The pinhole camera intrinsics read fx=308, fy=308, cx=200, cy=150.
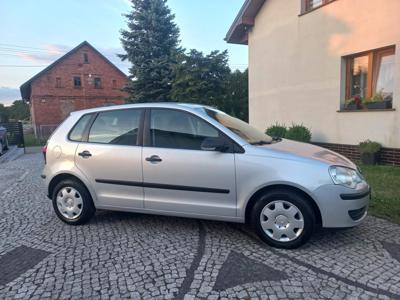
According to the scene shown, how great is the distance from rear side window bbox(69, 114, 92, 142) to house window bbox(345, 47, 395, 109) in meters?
6.83

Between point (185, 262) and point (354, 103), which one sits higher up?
point (354, 103)

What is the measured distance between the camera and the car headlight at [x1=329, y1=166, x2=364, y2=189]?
3.26 m

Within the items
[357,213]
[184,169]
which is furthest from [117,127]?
[357,213]

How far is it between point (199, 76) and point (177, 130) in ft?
42.4

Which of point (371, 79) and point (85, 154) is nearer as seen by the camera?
point (85, 154)

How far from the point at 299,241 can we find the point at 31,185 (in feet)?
20.9

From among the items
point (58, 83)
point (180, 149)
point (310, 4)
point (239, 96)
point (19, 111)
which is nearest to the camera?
point (180, 149)

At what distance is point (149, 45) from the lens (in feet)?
68.3

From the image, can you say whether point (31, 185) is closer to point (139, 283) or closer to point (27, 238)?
point (27, 238)

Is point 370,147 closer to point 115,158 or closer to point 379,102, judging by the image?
point 379,102

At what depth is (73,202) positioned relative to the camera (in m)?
4.33

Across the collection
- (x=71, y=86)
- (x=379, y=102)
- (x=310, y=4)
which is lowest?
(x=379, y=102)

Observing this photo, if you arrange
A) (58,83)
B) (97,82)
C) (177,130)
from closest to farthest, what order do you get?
(177,130) → (58,83) → (97,82)

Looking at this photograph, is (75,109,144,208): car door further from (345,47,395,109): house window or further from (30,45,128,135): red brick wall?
(30,45,128,135): red brick wall
